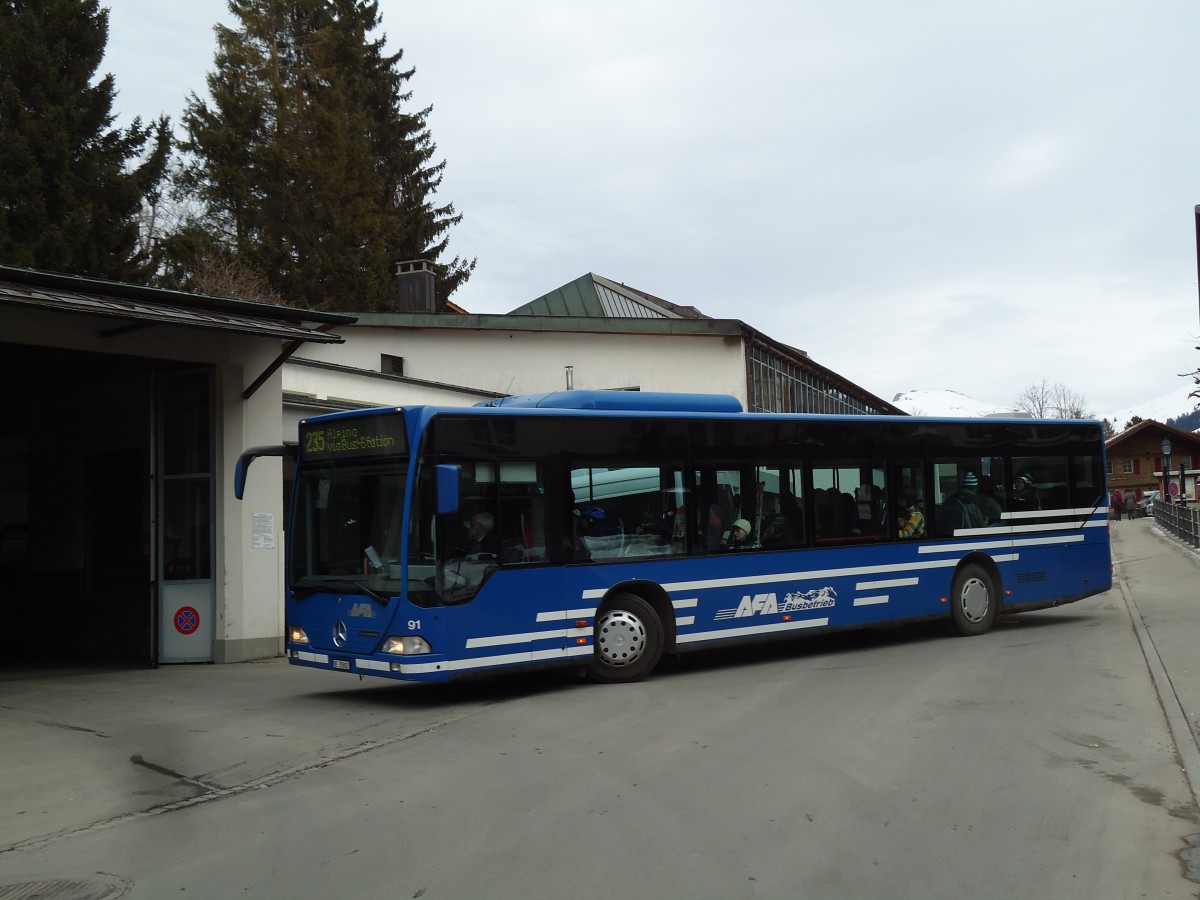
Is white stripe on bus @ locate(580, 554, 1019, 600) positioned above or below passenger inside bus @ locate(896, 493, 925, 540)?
below

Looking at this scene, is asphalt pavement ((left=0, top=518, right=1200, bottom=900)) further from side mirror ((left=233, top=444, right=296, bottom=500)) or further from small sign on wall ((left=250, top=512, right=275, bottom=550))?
side mirror ((left=233, top=444, right=296, bottom=500))

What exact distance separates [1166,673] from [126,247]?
30.0 m

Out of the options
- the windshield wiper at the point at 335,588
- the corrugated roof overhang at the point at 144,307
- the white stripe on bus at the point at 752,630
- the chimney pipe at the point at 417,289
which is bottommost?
the white stripe on bus at the point at 752,630

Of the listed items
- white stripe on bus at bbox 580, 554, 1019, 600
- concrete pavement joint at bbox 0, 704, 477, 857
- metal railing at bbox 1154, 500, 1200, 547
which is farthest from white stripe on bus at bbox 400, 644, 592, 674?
metal railing at bbox 1154, 500, 1200, 547

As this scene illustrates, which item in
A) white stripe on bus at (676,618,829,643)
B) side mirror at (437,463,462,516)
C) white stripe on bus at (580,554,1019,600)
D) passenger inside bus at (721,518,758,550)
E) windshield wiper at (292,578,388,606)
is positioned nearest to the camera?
side mirror at (437,463,462,516)

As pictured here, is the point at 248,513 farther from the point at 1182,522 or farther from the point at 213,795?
the point at 1182,522

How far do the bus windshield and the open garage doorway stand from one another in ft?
16.3

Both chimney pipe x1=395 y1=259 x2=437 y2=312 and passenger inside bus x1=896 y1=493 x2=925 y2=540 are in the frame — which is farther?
chimney pipe x1=395 y1=259 x2=437 y2=312

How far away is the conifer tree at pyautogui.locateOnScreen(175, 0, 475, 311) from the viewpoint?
41219mm

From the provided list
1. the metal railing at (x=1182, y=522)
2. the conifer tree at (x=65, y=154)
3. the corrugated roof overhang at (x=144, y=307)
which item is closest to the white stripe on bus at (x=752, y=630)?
the corrugated roof overhang at (x=144, y=307)

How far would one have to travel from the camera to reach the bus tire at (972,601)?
51.2 ft

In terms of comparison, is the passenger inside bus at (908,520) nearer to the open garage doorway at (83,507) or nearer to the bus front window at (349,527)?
the bus front window at (349,527)

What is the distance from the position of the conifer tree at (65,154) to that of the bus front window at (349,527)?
21861mm

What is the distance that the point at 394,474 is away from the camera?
35.7 ft
